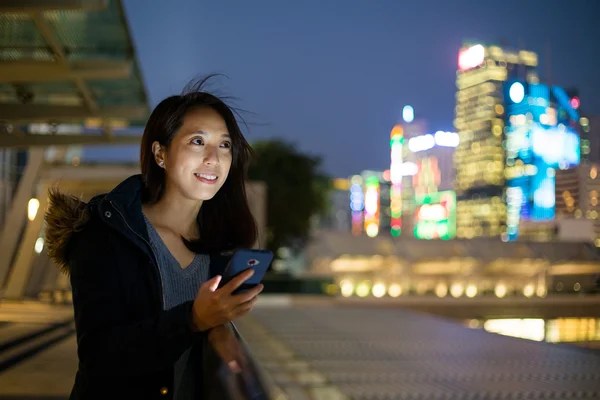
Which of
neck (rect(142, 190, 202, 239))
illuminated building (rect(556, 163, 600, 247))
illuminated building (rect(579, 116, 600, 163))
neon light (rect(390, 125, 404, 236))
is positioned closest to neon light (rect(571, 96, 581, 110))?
illuminated building (rect(579, 116, 600, 163))

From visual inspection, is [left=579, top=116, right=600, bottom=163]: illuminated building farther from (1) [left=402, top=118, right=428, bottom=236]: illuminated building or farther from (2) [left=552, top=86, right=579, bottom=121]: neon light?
(1) [left=402, top=118, right=428, bottom=236]: illuminated building

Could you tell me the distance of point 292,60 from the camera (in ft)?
520

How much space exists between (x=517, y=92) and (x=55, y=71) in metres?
5.69

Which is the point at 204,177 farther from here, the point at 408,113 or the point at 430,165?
the point at 408,113

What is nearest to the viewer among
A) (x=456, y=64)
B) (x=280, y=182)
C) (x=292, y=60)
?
(x=280, y=182)

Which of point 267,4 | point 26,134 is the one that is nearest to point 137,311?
point 26,134

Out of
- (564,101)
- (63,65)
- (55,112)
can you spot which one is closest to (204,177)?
(63,65)

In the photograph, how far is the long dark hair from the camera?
1867 millimetres

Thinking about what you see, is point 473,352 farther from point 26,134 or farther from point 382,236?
point 382,236

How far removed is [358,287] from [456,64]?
8007cm

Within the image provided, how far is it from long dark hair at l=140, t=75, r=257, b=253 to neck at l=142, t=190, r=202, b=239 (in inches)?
1.2

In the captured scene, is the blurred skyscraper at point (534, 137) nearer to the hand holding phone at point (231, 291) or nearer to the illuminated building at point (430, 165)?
the hand holding phone at point (231, 291)

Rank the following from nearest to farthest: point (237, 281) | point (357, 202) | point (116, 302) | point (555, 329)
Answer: point (237, 281), point (116, 302), point (555, 329), point (357, 202)

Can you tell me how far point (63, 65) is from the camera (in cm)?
782
